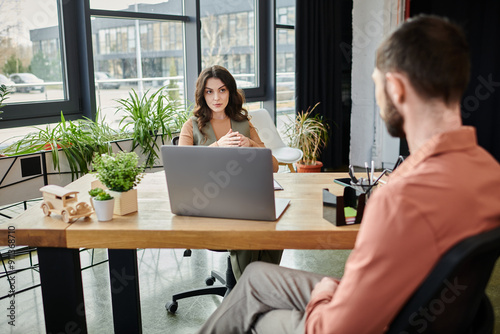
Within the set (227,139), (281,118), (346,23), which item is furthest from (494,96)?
(227,139)

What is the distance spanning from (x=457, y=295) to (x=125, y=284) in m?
1.35

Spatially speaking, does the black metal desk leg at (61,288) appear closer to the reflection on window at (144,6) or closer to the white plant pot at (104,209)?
the white plant pot at (104,209)

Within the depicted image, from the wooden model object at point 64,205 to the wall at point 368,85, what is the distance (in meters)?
4.40

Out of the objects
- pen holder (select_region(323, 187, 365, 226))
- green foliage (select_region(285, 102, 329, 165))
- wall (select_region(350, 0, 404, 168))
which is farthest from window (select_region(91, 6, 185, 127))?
pen holder (select_region(323, 187, 365, 226))

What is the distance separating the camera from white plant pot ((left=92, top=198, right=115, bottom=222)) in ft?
5.55

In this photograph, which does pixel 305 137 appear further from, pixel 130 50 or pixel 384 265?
pixel 384 265

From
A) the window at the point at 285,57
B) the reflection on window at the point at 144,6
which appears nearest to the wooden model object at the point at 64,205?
the reflection on window at the point at 144,6

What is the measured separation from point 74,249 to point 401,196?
1.17 m

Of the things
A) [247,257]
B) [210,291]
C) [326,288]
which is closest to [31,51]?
[210,291]

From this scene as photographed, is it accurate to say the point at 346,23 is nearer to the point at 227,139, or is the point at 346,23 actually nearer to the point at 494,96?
the point at 494,96

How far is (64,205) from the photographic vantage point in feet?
5.65

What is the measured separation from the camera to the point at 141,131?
Result: 11.0 ft

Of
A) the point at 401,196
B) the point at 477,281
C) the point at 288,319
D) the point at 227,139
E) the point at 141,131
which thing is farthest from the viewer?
the point at 141,131

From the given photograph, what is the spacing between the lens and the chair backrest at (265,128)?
4508mm
